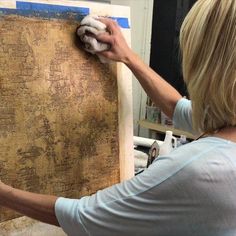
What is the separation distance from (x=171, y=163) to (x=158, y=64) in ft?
8.01

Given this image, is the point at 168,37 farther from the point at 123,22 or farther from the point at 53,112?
the point at 53,112

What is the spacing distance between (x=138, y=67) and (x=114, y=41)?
15cm

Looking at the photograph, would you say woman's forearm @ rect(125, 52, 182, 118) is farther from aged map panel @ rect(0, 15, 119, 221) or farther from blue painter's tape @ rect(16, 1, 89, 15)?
blue painter's tape @ rect(16, 1, 89, 15)

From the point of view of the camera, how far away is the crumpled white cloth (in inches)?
45.4

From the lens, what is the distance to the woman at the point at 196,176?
775 mm

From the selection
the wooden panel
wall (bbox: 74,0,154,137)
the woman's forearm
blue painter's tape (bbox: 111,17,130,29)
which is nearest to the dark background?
wall (bbox: 74,0,154,137)

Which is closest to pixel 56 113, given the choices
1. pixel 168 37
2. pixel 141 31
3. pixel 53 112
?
pixel 53 112

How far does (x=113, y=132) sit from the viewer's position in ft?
4.30

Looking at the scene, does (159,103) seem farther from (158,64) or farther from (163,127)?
(158,64)

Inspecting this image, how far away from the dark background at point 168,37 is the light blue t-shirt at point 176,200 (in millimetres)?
2180

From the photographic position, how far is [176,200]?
79 cm

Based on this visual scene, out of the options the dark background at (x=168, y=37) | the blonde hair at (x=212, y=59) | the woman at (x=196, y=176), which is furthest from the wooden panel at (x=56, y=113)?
the dark background at (x=168, y=37)

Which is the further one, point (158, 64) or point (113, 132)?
point (158, 64)

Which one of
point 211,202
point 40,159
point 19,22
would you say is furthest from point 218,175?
point 19,22
